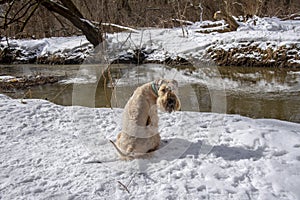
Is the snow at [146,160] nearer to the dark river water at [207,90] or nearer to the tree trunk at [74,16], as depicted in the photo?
the dark river water at [207,90]

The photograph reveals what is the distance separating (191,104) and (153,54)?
5.42 meters

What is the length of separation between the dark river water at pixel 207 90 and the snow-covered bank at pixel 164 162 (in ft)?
5.55

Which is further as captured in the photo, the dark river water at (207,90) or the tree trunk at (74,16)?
the tree trunk at (74,16)

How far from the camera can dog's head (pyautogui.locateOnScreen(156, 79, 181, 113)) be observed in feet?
8.12

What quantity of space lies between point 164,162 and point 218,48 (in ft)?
28.2

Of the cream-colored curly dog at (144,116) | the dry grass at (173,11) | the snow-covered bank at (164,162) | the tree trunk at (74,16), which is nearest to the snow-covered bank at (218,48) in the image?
the tree trunk at (74,16)

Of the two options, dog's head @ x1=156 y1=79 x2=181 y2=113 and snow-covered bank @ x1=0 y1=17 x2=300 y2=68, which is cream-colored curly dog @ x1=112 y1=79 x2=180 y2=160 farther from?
snow-covered bank @ x1=0 y1=17 x2=300 y2=68

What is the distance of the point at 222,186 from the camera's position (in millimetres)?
2145

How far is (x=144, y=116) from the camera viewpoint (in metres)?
2.55

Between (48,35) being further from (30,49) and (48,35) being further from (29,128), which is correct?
(29,128)

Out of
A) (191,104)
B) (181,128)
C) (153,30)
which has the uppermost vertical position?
(153,30)

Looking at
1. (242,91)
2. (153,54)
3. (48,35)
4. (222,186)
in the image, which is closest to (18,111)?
(222,186)

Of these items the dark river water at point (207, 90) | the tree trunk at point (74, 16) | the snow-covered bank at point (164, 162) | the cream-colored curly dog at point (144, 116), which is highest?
the tree trunk at point (74, 16)

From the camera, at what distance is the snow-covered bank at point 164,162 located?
2.13m
